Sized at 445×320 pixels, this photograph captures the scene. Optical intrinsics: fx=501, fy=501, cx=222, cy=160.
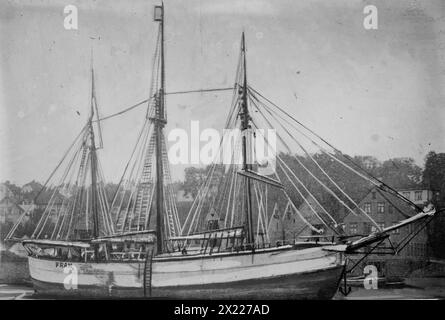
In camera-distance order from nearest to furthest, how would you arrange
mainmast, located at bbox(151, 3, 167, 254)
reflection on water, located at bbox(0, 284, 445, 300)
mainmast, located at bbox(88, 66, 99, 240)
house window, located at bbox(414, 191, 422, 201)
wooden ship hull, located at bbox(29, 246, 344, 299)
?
wooden ship hull, located at bbox(29, 246, 344, 299) → reflection on water, located at bbox(0, 284, 445, 300) → house window, located at bbox(414, 191, 422, 201) → mainmast, located at bbox(151, 3, 167, 254) → mainmast, located at bbox(88, 66, 99, 240)

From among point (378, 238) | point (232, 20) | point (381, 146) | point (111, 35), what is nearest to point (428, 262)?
point (378, 238)

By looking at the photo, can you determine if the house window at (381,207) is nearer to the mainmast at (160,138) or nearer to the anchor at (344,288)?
the anchor at (344,288)

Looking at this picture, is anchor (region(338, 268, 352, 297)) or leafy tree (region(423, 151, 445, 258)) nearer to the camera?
anchor (region(338, 268, 352, 297))

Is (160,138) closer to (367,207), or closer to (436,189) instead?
(367,207)

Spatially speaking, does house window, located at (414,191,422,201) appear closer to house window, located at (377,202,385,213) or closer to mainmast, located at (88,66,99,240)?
house window, located at (377,202,385,213)

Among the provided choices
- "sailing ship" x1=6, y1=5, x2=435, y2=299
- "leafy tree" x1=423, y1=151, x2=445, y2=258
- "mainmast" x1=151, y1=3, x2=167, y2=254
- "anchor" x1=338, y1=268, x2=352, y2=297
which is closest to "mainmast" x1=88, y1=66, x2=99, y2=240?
"sailing ship" x1=6, y1=5, x2=435, y2=299

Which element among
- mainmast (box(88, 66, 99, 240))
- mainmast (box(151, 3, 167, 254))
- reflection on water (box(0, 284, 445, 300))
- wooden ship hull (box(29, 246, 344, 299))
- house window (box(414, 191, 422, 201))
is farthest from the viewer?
mainmast (box(88, 66, 99, 240))

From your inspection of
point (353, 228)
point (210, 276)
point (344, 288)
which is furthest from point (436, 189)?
point (210, 276)

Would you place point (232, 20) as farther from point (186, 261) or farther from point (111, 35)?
point (186, 261)
